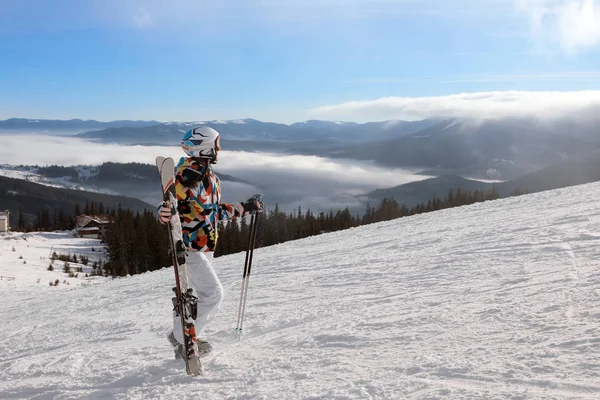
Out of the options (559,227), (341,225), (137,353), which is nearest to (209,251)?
(137,353)

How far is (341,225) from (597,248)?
83.6m

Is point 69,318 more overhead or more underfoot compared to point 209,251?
more underfoot

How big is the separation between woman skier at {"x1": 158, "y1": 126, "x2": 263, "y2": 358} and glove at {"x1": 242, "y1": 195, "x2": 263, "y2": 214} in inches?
21.2

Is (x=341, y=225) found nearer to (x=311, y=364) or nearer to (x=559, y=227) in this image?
(x=559, y=227)

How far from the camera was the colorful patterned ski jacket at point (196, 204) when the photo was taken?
530 centimetres

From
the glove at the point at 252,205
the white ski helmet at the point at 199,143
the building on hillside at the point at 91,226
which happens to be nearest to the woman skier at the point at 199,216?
the white ski helmet at the point at 199,143

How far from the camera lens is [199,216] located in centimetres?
538

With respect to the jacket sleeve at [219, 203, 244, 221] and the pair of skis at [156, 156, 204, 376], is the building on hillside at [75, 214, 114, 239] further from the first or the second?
the pair of skis at [156, 156, 204, 376]

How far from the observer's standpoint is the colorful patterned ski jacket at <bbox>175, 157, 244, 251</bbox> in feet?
17.4

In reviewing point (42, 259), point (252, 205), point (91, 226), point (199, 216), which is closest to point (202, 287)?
point (199, 216)

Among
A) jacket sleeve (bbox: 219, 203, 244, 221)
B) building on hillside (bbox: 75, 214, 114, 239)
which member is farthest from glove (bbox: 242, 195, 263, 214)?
building on hillside (bbox: 75, 214, 114, 239)

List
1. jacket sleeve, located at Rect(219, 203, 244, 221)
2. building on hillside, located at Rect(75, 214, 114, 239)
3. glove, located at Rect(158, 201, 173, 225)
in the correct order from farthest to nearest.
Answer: building on hillside, located at Rect(75, 214, 114, 239), jacket sleeve, located at Rect(219, 203, 244, 221), glove, located at Rect(158, 201, 173, 225)

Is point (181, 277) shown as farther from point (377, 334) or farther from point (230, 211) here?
point (377, 334)

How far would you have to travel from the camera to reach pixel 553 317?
5023 mm
